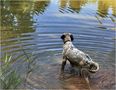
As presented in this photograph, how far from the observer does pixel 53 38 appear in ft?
41.2

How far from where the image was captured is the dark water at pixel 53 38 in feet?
30.7

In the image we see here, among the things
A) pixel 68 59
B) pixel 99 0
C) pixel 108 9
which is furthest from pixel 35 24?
pixel 99 0

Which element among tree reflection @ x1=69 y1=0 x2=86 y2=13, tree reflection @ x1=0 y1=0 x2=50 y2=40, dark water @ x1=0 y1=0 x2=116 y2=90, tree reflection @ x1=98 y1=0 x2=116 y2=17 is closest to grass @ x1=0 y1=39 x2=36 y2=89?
dark water @ x1=0 y1=0 x2=116 y2=90

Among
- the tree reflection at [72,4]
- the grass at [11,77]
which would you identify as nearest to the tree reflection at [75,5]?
the tree reflection at [72,4]

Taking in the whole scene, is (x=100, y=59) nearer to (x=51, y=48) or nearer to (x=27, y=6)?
(x=51, y=48)

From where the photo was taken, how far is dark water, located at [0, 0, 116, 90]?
9.34 metres

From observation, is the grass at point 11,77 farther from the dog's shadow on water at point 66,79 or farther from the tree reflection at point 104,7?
the tree reflection at point 104,7

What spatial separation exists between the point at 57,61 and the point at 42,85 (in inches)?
74.4

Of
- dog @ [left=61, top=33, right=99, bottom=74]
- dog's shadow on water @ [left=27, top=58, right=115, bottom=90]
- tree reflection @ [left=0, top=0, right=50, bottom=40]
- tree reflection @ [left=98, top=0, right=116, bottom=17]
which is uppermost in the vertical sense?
dog @ [left=61, top=33, right=99, bottom=74]

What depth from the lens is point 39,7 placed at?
64.0ft

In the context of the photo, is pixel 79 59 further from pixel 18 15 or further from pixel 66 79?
pixel 18 15

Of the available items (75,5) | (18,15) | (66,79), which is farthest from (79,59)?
(75,5)

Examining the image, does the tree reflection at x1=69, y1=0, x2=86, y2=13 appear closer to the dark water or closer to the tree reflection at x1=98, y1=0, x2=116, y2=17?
the dark water

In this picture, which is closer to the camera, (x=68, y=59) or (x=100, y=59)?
(x=68, y=59)
